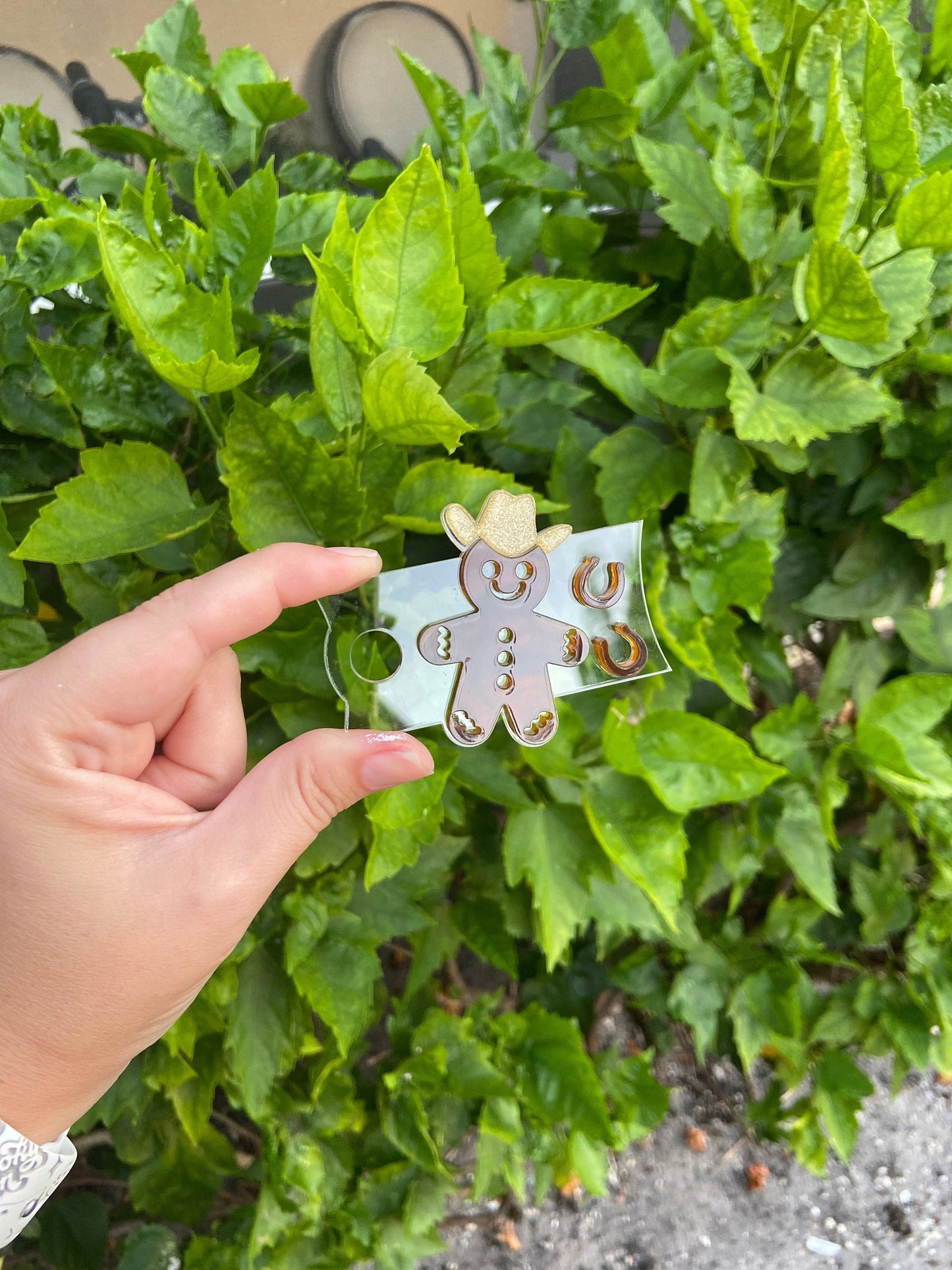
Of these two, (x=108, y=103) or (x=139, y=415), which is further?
(x=108, y=103)

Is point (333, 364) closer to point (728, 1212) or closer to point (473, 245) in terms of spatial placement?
point (473, 245)

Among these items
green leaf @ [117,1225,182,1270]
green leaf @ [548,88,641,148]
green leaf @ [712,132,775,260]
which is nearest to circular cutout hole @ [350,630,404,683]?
green leaf @ [712,132,775,260]

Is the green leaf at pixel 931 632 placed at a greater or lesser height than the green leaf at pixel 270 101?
lesser

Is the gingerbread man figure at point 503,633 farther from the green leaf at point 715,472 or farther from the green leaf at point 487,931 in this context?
the green leaf at point 487,931

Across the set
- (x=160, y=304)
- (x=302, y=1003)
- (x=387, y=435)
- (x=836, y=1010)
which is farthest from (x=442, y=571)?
(x=836, y=1010)

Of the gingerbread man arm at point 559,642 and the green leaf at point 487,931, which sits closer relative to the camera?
the gingerbread man arm at point 559,642

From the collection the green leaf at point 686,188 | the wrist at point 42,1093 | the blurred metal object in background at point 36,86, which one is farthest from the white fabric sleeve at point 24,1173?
the blurred metal object in background at point 36,86

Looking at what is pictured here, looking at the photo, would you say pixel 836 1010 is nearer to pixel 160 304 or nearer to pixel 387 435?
pixel 387 435
